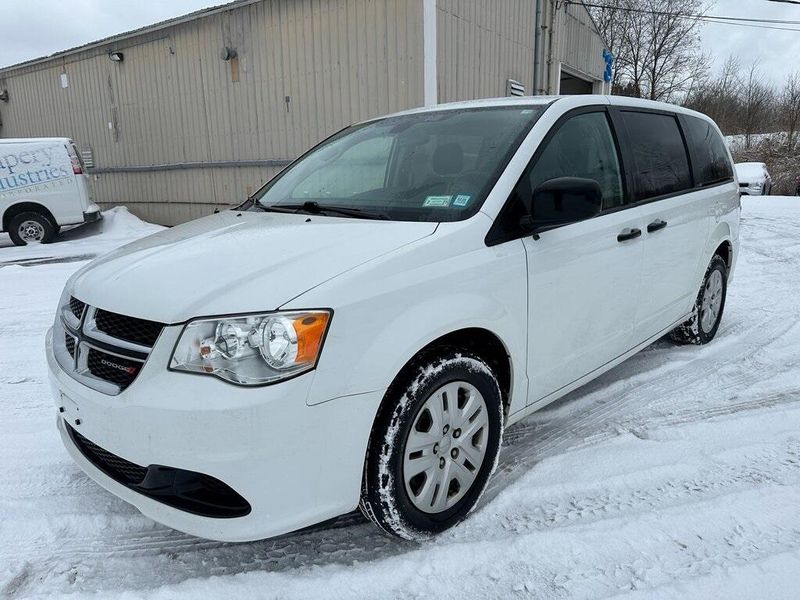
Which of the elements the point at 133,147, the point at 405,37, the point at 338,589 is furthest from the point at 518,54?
the point at 338,589

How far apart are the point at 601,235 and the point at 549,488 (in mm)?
1228

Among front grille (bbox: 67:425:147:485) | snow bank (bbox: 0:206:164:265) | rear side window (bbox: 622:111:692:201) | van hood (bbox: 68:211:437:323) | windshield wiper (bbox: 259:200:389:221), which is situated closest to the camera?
van hood (bbox: 68:211:437:323)

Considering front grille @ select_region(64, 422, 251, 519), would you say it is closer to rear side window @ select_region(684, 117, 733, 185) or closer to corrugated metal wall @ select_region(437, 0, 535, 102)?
rear side window @ select_region(684, 117, 733, 185)

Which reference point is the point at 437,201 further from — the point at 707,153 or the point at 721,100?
the point at 721,100

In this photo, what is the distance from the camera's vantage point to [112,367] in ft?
6.61

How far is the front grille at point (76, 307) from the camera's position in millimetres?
2318

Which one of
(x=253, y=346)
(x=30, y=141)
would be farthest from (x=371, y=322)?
(x=30, y=141)

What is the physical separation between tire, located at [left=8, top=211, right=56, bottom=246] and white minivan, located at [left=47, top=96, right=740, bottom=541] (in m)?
9.30

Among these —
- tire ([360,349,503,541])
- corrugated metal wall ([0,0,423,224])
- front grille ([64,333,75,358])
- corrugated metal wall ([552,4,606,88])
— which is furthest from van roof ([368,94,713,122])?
corrugated metal wall ([552,4,606,88])

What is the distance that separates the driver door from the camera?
2607 millimetres

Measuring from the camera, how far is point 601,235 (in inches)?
115

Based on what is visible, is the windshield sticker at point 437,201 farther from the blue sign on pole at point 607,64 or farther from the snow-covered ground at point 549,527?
the blue sign on pole at point 607,64

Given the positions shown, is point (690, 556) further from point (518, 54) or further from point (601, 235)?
point (518, 54)

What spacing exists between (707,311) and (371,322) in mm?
3485
